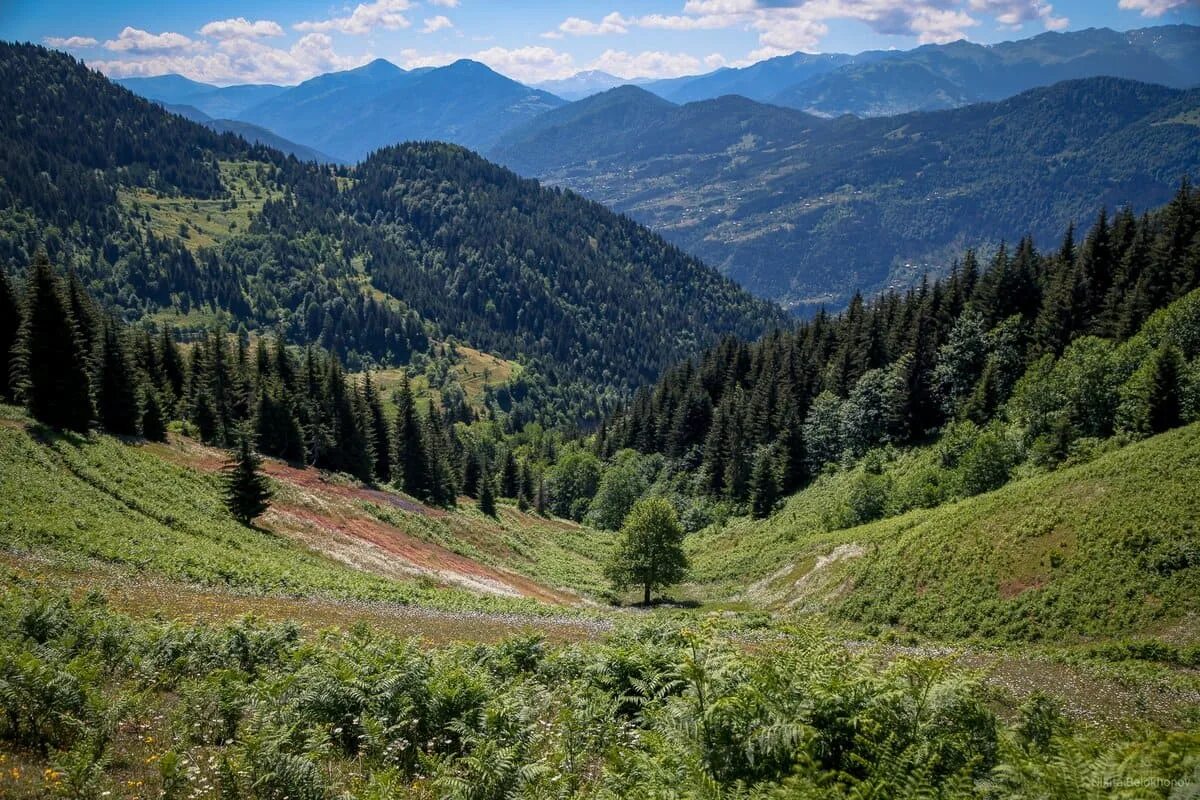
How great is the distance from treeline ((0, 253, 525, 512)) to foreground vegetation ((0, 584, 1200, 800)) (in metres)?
36.4

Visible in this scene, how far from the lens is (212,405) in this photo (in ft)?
220

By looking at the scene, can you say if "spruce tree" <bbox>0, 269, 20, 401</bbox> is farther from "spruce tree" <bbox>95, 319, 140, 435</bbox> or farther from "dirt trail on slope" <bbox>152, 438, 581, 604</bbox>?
"dirt trail on slope" <bbox>152, 438, 581, 604</bbox>

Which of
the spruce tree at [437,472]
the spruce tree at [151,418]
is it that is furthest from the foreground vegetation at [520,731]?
the spruce tree at [437,472]

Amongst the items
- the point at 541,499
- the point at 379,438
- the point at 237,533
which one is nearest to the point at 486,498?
the point at 379,438

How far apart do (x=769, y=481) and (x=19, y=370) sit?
7078cm

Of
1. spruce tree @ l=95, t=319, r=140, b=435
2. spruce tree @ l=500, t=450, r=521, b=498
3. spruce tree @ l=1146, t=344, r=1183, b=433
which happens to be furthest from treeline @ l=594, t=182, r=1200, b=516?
spruce tree @ l=95, t=319, r=140, b=435

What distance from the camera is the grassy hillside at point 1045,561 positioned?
29.0m

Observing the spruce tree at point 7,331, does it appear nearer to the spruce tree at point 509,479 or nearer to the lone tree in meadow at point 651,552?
the lone tree in meadow at point 651,552

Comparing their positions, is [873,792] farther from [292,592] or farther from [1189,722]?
[292,592]

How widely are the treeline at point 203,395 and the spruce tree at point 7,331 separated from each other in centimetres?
7

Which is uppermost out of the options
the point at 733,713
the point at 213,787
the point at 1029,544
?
the point at 733,713

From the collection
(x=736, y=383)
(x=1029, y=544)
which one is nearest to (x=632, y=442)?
(x=736, y=383)

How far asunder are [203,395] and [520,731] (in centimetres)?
6829

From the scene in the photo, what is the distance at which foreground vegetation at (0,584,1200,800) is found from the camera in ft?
22.5
